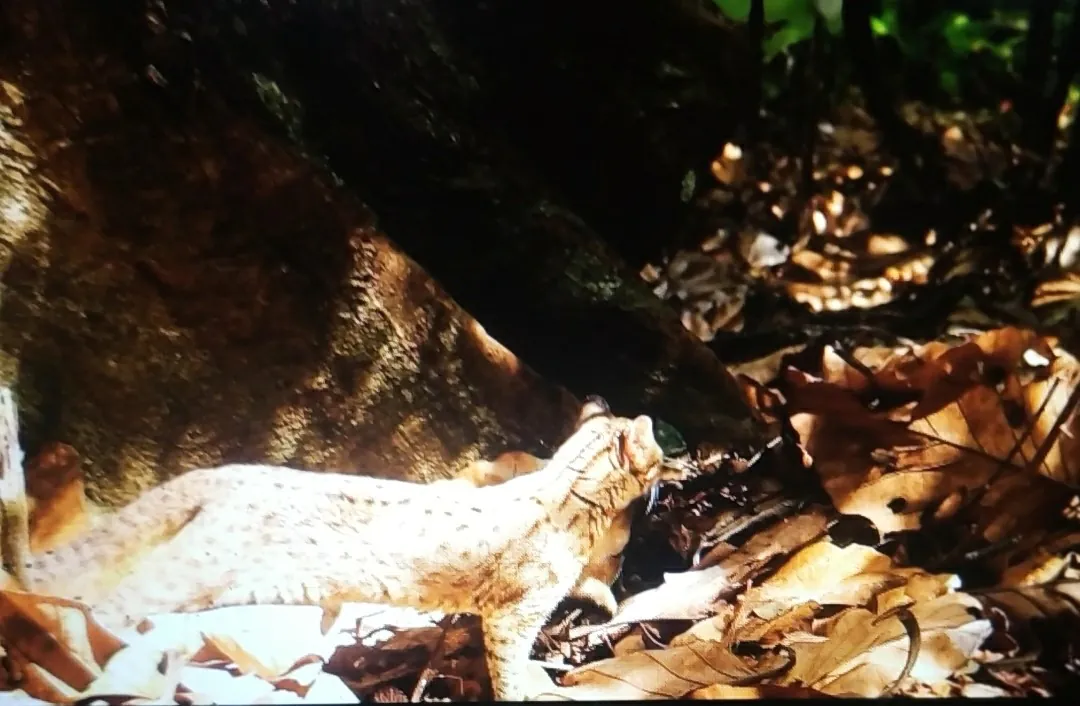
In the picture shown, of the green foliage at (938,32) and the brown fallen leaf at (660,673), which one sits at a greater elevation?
the green foliage at (938,32)

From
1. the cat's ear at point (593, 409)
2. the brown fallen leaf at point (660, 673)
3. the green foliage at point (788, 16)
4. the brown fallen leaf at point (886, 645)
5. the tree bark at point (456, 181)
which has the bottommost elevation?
the brown fallen leaf at point (660, 673)

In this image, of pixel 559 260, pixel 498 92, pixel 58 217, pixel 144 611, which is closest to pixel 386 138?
pixel 498 92

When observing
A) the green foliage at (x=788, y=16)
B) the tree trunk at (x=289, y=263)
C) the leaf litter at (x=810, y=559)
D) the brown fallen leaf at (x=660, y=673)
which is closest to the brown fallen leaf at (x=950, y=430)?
the leaf litter at (x=810, y=559)

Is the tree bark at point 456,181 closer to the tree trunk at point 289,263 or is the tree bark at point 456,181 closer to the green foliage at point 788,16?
the tree trunk at point 289,263

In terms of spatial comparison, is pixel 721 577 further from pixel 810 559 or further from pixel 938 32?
pixel 938 32

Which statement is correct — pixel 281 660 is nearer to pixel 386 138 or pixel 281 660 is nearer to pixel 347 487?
pixel 347 487

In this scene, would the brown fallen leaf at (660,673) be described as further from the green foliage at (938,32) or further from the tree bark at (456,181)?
the green foliage at (938,32)

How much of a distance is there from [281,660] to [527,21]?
0.77m

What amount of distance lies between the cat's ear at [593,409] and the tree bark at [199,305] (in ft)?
0.06

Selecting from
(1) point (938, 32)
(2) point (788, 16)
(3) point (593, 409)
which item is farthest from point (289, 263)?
(1) point (938, 32)

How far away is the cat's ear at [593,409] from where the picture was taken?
38.3 inches

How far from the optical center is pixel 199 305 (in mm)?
952

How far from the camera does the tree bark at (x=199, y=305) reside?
92cm

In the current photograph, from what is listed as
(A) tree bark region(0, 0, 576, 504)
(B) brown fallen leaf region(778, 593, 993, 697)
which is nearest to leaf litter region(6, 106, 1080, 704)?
(B) brown fallen leaf region(778, 593, 993, 697)
